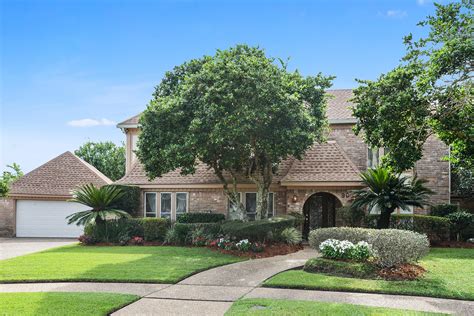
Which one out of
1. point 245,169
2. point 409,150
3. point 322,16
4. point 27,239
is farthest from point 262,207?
point 27,239

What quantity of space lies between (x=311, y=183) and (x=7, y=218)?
1788cm

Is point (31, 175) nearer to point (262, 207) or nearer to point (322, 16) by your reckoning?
point (262, 207)

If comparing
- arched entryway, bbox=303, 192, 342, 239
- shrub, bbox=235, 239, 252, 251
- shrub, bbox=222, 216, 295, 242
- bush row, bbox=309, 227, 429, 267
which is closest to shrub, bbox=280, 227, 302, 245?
shrub, bbox=222, 216, 295, 242

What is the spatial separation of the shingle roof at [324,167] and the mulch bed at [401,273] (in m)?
8.07

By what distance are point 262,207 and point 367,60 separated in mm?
8313

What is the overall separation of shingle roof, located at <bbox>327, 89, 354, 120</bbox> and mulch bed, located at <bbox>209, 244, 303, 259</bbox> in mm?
8601

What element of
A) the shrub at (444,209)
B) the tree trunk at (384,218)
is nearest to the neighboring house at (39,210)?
the tree trunk at (384,218)

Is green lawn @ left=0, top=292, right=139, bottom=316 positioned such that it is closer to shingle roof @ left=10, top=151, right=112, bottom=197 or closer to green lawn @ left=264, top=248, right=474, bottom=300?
green lawn @ left=264, top=248, right=474, bottom=300

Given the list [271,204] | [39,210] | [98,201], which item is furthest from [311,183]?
[39,210]

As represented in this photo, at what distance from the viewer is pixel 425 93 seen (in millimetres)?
13539

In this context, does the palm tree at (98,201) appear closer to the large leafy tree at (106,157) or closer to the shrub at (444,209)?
the shrub at (444,209)

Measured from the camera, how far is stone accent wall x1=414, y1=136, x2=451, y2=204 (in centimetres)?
2336

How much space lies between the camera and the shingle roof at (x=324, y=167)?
69.7ft

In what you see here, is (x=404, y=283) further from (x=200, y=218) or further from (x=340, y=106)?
(x=340, y=106)
